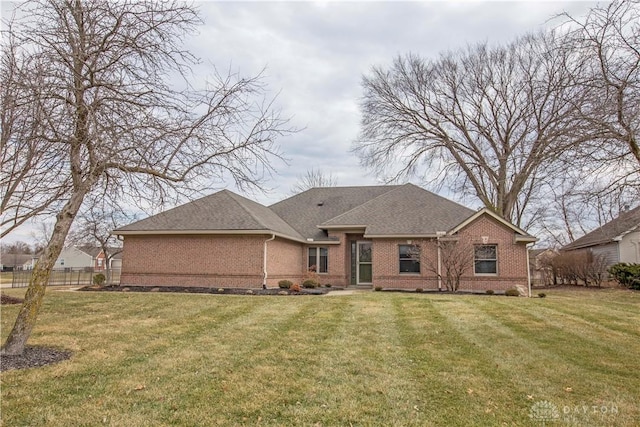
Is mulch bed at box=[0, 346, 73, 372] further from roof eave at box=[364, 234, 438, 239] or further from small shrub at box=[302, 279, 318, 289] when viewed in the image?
roof eave at box=[364, 234, 438, 239]

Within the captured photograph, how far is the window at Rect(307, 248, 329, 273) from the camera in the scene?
22.1 metres

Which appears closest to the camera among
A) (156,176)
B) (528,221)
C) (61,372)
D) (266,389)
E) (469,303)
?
(266,389)

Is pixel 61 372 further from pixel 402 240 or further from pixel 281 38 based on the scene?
pixel 402 240

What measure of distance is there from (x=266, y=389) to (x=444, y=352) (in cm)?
324

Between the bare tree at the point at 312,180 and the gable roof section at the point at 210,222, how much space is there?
22670mm

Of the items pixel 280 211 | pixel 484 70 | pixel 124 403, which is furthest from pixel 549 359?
pixel 484 70

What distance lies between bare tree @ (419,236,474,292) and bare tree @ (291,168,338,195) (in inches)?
984

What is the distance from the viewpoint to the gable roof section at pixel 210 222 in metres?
17.8

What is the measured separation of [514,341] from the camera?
25.3 feet

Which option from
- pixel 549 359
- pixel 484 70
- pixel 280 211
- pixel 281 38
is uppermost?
pixel 484 70

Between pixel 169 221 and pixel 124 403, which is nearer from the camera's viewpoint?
pixel 124 403

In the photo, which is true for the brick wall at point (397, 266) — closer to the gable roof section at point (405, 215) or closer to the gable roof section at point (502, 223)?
the gable roof section at point (405, 215)

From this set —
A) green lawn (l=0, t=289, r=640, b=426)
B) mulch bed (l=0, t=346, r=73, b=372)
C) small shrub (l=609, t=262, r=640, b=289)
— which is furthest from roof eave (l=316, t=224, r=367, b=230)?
mulch bed (l=0, t=346, r=73, b=372)

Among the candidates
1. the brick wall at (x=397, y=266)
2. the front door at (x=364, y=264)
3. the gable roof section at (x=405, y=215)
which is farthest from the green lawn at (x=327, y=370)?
the front door at (x=364, y=264)
